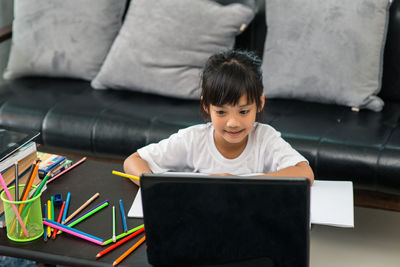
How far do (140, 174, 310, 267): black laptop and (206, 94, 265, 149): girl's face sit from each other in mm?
466

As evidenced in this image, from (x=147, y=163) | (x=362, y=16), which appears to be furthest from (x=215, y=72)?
(x=362, y=16)

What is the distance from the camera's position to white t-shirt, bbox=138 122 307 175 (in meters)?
1.67

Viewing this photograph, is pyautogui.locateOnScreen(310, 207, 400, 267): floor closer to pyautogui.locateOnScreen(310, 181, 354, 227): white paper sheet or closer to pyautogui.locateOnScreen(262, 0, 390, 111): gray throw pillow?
pyautogui.locateOnScreen(310, 181, 354, 227): white paper sheet

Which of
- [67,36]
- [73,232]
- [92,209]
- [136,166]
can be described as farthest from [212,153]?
[67,36]

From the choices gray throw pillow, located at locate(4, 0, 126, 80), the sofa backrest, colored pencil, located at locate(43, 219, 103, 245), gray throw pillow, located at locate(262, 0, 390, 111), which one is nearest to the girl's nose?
colored pencil, located at locate(43, 219, 103, 245)

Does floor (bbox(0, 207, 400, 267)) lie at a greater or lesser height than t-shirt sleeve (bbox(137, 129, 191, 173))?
lesser

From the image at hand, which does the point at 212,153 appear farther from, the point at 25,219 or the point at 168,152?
the point at 25,219

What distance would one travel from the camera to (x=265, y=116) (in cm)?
233

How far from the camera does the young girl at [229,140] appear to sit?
1.53 metres

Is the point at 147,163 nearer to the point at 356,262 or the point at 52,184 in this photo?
the point at 52,184

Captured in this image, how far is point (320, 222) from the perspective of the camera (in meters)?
1.33

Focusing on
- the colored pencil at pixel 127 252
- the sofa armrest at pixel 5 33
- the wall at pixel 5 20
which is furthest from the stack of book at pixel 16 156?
the wall at pixel 5 20

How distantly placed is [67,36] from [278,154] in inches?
59.5

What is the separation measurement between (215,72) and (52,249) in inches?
24.1
